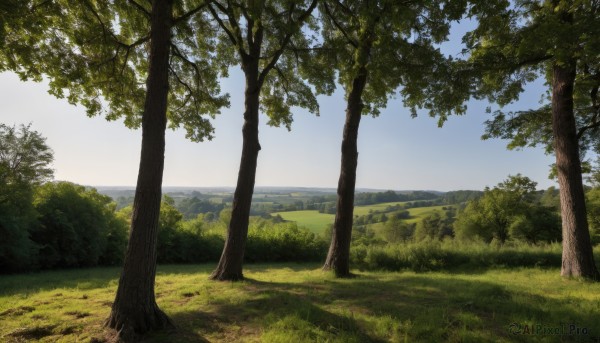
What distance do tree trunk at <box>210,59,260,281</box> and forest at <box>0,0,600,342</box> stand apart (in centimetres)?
5

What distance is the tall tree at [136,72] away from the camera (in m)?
5.26

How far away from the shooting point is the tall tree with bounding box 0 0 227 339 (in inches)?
207

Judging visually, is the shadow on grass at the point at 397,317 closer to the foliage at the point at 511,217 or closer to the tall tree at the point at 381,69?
the tall tree at the point at 381,69

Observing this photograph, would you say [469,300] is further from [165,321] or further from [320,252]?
[320,252]

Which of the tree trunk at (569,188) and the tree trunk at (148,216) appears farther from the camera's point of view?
the tree trunk at (569,188)

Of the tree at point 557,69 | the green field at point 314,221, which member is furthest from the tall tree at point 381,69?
the green field at point 314,221

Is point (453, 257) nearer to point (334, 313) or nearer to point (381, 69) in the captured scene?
point (381, 69)

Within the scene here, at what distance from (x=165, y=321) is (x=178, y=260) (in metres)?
17.5

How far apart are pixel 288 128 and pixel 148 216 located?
8.98 m

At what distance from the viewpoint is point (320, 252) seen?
826 inches

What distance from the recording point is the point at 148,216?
5.41 metres

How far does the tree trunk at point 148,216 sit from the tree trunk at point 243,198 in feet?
12.6

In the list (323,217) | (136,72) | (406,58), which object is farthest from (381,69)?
(323,217)

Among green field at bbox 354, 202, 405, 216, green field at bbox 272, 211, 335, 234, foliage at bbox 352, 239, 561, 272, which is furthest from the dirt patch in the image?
green field at bbox 354, 202, 405, 216
